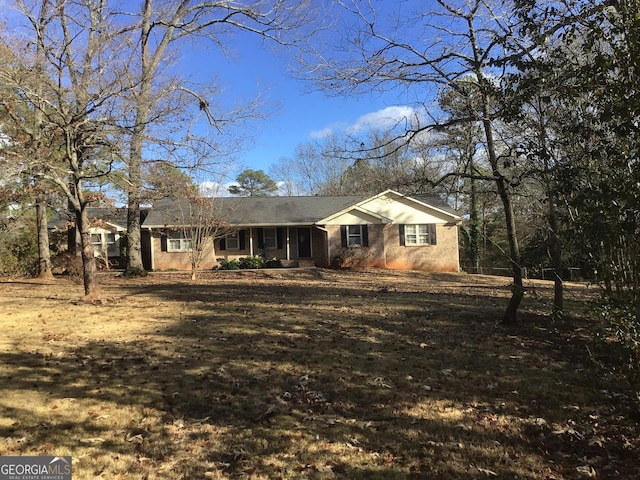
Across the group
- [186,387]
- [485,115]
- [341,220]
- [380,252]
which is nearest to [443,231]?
[380,252]

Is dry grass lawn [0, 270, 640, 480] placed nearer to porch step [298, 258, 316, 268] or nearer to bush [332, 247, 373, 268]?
bush [332, 247, 373, 268]

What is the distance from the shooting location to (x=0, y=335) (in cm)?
731

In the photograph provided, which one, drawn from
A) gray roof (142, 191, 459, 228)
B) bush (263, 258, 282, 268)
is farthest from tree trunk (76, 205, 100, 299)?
bush (263, 258, 282, 268)

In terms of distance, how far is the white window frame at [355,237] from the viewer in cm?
2425

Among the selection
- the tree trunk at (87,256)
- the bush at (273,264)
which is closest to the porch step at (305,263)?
the bush at (273,264)

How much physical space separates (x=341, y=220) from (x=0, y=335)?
18283 mm

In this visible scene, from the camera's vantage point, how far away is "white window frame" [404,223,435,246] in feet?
81.3

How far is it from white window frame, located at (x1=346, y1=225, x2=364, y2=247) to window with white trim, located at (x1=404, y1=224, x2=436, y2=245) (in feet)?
8.07

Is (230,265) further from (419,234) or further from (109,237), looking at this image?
(419,234)

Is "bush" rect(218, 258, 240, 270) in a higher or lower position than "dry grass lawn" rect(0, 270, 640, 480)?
higher

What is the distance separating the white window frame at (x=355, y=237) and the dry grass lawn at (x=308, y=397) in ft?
48.3

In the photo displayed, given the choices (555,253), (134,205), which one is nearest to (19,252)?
(134,205)

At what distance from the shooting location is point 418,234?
24.9m

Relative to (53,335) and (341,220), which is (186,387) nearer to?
(53,335)
